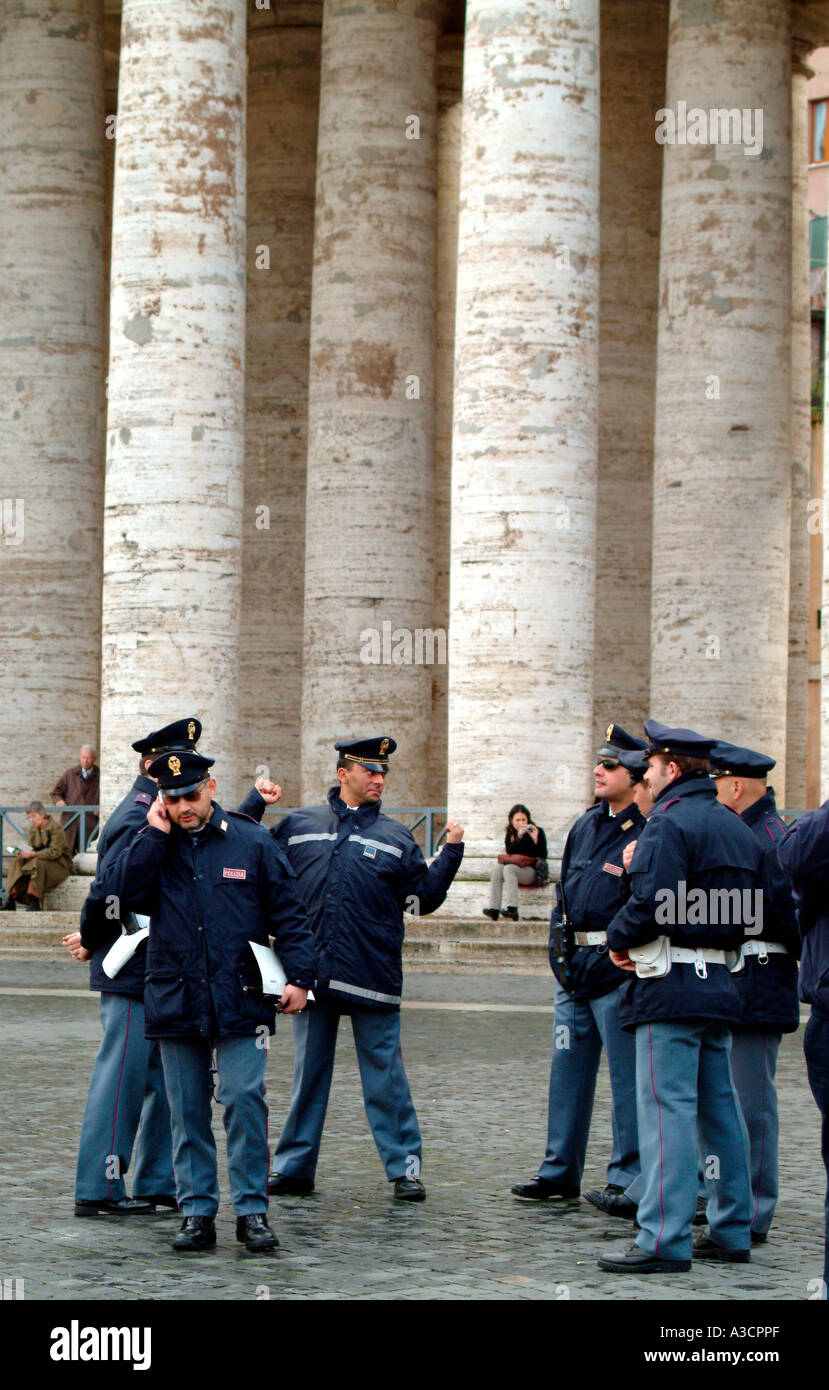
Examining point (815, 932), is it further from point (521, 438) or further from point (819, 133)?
point (819, 133)

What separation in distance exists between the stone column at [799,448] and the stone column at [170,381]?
35.6ft

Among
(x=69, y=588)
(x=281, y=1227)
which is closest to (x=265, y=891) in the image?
(x=281, y=1227)

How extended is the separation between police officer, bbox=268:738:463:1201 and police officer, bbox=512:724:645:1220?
590mm

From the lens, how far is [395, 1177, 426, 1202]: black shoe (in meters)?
9.36

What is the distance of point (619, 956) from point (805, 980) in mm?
1041

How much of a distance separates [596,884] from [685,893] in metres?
1.40

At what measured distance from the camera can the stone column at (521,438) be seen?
2241 centimetres

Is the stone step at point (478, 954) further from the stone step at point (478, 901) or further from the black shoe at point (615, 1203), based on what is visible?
the black shoe at point (615, 1203)

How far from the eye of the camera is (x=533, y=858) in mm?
21922

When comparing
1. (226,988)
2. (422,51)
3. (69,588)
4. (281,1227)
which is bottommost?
(281,1227)

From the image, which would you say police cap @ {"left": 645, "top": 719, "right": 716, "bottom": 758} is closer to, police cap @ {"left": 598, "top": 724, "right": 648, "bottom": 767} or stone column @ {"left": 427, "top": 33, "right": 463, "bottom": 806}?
police cap @ {"left": 598, "top": 724, "right": 648, "bottom": 767}

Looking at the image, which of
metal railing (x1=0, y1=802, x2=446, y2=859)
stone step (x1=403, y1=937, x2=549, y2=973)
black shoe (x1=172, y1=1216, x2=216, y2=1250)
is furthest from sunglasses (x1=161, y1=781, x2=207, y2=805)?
metal railing (x1=0, y1=802, x2=446, y2=859)
